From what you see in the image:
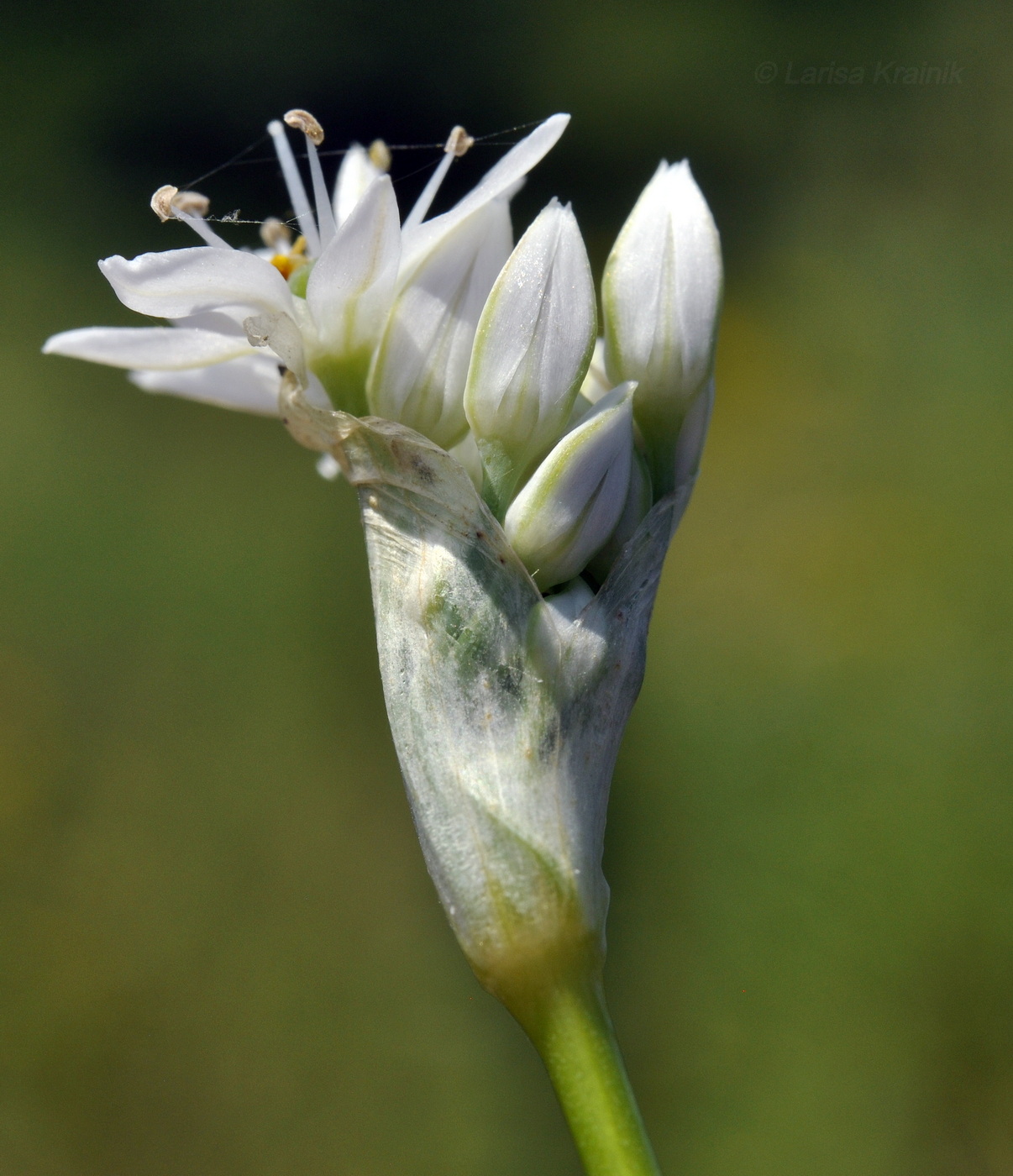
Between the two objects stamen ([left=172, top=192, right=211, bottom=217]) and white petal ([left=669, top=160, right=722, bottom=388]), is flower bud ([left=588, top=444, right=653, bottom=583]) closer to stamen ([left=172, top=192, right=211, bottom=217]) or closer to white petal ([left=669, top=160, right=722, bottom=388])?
white petal ([left=669, top=160, right=722, bottom=388])

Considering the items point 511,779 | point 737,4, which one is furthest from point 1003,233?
point 511,779

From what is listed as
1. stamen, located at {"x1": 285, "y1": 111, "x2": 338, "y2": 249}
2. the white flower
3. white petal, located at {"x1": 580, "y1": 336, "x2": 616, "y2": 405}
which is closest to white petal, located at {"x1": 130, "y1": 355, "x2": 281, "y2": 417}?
the white flower

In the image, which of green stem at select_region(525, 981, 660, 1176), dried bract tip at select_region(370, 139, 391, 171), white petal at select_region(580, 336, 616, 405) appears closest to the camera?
green stem at select_region(525, 981, 660, 1176)

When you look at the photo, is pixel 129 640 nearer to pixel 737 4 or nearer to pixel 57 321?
pixel 57 321

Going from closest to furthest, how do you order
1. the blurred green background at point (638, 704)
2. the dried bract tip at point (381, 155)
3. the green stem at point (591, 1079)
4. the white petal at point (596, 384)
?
the green stem at point (591, 1079), the white petal at point (596, 384), the dried bract tip at point (381, 155), the blurred green background at point (638, 704)

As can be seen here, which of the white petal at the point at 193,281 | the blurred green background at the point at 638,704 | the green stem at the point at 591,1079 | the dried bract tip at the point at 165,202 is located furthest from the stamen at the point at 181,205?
the blurred green background at the point at 638,704

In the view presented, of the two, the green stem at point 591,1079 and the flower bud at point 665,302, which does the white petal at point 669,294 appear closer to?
the flower bud at point 665,302

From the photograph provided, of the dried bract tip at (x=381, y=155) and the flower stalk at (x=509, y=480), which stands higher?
the dried bract tip at (x=381, y=155)
